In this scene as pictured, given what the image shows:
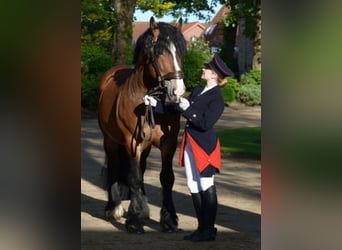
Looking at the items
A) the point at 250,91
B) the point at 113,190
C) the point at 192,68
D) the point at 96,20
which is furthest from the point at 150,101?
the point at 192,68

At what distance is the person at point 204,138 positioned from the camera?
6266 millimetres

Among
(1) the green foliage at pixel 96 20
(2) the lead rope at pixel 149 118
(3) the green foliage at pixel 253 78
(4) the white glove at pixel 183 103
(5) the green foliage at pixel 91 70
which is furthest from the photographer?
(3) the green foliage at pixel 253 78

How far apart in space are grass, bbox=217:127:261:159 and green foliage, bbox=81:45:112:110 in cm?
806

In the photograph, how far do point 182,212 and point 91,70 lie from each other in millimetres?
17891

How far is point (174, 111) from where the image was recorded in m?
6.57

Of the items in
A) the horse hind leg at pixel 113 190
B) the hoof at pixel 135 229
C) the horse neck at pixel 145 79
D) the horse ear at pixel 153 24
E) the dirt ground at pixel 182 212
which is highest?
the horse ear at pixel 153 24

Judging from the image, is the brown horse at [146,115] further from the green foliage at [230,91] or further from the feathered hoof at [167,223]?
the green foliage at [230,91]

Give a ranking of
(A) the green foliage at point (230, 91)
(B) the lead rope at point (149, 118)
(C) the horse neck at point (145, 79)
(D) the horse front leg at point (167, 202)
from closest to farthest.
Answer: (B) the lead rope at point (149, 118) < (C) the horse neck at point (145, 79) < (D) the horse front leg at point (167, 202) < (A) the green foliage at point (230, 91)

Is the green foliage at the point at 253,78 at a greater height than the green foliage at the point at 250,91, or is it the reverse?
the green foliage at the point at 253,78

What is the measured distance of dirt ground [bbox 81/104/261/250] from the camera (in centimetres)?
651

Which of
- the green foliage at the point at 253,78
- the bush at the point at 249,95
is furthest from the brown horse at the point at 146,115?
the green foliage at the point at 253,78

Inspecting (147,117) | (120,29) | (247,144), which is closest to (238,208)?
(147,117)

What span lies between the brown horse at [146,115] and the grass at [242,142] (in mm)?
5804

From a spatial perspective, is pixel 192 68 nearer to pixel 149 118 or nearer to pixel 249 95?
pixel 249 95
